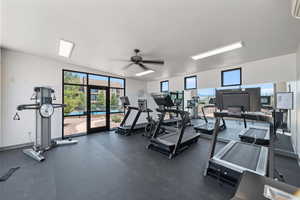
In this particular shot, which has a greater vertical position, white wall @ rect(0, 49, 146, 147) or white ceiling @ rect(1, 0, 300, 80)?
white ceiling @ rect(1, 0, 300, 80)

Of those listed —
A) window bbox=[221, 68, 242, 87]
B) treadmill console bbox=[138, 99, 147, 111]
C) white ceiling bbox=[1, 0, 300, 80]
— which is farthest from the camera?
treadmill console bbox=[138, 99, 147, 111]

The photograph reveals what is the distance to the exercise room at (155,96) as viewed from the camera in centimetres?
209

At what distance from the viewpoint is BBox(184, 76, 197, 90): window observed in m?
6.14

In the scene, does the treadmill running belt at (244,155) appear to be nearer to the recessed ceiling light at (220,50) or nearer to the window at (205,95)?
the recessed ceiling light at (220,50)

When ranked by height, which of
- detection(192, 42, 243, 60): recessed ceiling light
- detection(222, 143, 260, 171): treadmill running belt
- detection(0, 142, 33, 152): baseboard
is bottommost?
detection(0, 142, 33, 152): baseboard

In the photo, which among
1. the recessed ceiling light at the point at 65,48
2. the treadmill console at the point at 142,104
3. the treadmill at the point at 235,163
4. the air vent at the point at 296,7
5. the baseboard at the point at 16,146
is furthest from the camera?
the treadmill console at the point at 142,104

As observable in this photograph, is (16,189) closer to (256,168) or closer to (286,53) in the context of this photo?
(256,168)

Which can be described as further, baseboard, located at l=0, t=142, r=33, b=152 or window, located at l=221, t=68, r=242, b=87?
window, located at l=221, t=68, r=242, b=87

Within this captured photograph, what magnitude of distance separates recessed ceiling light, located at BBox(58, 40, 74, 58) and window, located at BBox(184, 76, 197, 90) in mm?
5240

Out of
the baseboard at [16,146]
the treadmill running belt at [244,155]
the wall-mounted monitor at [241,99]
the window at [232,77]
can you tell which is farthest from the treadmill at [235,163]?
the baseboard at [16,146]

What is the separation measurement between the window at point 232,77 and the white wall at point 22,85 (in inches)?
274

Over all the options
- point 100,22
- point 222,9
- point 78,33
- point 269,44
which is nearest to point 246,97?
point 222,9

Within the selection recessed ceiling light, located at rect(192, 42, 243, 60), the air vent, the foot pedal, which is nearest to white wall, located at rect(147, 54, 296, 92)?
recessed ceiling light, located at rect(192, 42, 243, 60)

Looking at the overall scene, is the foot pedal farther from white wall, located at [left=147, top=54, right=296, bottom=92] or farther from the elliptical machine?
white wall, located at [left=147, top=54, right=296, bottom=92]
